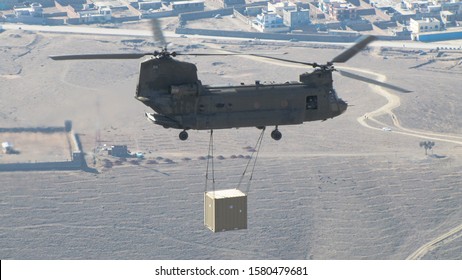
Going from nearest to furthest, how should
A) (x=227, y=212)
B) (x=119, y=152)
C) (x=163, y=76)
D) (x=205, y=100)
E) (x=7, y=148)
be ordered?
(x=205, y=100), (x=163, y=76), (x=227, y=212), (x=7, y=148), (x=119, y=152)

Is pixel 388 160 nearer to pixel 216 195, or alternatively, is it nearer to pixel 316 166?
pixel 316 166

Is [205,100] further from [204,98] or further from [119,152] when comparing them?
[119,152]

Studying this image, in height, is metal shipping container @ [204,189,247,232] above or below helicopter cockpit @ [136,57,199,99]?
below

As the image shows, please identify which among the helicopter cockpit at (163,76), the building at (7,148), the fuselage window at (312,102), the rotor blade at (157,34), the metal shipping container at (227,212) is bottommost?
the building at (7,148)

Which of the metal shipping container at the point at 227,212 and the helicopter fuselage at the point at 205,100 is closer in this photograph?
the helicopter fuselage at the point at 205,100

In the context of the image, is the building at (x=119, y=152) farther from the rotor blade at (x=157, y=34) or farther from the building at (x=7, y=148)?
the rotor blade at (x=157, y=34)

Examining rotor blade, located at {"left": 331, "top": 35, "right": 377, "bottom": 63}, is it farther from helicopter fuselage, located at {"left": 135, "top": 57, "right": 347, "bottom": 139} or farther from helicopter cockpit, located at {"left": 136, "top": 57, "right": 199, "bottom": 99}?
helicopter cockpit, located at {"left": 136, "top": 57, "right": 199, "bottom": 99}

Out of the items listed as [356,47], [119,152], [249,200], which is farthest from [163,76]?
[119,152]

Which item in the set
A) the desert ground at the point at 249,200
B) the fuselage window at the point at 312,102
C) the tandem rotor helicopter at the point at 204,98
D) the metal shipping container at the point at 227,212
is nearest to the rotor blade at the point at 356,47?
the tandem rotor helicopter at the point at 204,98

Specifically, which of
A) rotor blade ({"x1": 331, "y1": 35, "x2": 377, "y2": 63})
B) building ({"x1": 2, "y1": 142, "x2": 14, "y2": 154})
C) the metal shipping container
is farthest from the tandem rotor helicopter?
building ({"x1": 2, "y1": 142, "x2": 14, "y2": 154})
